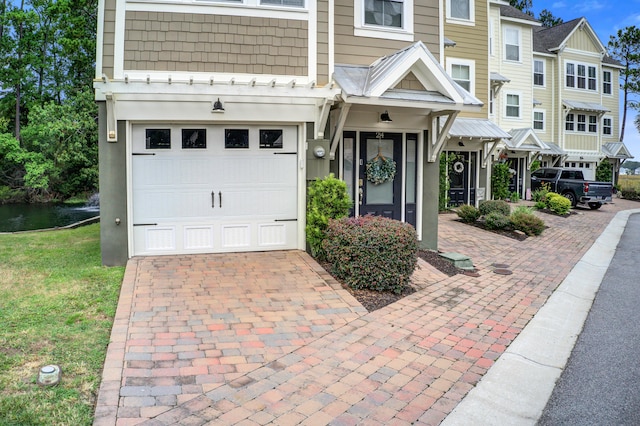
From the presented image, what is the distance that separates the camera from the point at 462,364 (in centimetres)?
452

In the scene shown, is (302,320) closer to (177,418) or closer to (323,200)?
(177,418)

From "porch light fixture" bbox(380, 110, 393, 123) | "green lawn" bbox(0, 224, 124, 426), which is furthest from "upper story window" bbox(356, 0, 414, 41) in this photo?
"green lawn" bbox(0, 224, 124, 426)

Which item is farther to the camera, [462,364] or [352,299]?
[352,299]

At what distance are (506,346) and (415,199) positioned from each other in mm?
5017

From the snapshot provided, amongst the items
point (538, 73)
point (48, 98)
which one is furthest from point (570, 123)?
point (48, 98)

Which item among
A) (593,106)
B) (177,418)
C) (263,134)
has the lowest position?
(177,418)

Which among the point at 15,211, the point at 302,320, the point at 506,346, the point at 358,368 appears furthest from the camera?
the point at 15,211

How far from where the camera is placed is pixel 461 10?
18.4 metres

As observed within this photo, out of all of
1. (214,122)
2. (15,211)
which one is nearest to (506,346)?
(214,122)

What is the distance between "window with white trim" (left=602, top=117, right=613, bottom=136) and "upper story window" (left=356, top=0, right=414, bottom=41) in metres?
25.3

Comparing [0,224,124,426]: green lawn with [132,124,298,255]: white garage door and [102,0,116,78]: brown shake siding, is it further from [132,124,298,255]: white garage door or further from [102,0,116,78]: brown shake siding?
[102,0,116,78]: brown shake siding

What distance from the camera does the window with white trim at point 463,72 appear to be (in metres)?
18.3

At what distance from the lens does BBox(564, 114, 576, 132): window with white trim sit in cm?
2661

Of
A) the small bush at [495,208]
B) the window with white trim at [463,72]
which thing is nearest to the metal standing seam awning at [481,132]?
the window with white trim at [463,72]
